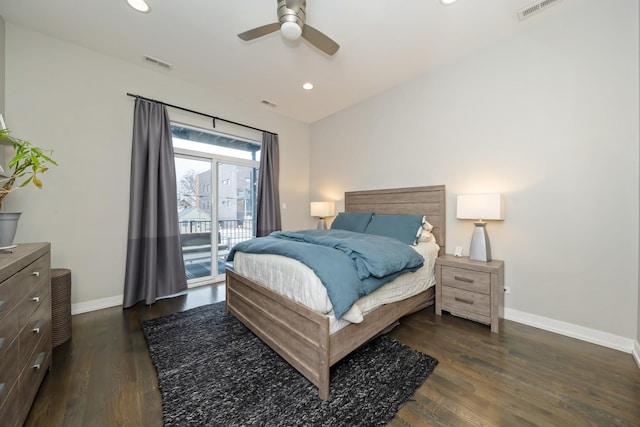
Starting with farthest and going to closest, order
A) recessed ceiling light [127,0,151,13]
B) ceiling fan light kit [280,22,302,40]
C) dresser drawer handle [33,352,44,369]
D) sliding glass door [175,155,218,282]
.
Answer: sliding glass door [175,155,218,282], recessed ceiling light [127,0,151,13], ceiling fan light kit [280,22,302,40], dresser drawer handle [33,352,44,369]

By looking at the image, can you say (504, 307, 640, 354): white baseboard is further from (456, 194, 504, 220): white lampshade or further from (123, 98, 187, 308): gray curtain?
(123, 98, 187, 308): gray curtain

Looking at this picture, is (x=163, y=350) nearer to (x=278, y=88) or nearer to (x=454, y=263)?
(x=454, y=263)

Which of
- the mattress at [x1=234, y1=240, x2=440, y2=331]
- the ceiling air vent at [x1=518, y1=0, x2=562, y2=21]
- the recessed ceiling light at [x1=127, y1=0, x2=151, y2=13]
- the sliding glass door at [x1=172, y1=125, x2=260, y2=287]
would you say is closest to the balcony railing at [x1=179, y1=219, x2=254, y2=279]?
the sliding glass door at [x1=172, y1=125, x2=260, y2=287]

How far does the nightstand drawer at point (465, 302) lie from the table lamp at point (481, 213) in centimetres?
39

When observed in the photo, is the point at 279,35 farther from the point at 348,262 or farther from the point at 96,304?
the point at 96,304

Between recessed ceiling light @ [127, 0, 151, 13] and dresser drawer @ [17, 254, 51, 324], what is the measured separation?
7.15 feet

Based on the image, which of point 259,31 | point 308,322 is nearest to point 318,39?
point 259,31

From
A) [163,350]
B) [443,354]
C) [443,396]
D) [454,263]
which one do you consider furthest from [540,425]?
[163,350]

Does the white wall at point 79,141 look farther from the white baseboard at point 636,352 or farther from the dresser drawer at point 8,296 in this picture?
the white baseboard at point 636,352

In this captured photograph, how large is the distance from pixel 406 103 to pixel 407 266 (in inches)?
94.7

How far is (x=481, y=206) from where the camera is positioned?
96.4 inches

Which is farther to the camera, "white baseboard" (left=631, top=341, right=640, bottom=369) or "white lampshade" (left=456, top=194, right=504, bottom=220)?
"white lampshade" (left=456, top=194, right=504, bottom=220)

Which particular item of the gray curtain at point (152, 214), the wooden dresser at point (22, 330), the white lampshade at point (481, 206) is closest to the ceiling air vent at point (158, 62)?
the gray curtain at point (152, 214)

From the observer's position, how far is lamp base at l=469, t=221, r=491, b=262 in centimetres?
247
